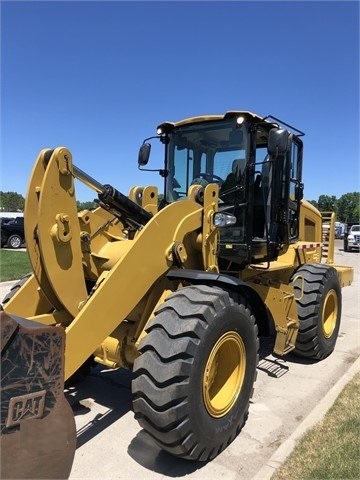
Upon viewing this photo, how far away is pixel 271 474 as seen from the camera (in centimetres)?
316

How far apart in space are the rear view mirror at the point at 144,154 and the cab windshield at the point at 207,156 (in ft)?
0.95

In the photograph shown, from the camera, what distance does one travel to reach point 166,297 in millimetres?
3738

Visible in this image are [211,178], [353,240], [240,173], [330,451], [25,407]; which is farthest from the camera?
[353,240]

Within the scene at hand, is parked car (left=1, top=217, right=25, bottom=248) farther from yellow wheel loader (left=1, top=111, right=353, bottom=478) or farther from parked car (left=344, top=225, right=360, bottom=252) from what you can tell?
yellow wheel loader (left=1, top=111, right=353, bottom=478)

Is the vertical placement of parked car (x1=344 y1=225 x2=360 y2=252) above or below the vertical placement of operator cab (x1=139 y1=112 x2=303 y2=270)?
below

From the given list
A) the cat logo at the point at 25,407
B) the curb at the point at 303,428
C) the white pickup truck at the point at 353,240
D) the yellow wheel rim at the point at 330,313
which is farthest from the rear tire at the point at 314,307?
the white pickup truck at the point at 353,240

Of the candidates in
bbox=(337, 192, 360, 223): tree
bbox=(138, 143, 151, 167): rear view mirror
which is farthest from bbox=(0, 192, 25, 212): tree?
bbox=(138, 143, 151, 167): rear view mirror

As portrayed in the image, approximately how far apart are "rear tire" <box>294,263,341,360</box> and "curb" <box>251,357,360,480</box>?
49 cm

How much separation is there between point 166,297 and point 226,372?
834 millimetres

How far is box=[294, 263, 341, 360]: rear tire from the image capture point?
214 inches

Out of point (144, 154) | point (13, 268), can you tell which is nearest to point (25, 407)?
point (144, 154)

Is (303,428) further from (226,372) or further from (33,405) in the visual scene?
(33,405)

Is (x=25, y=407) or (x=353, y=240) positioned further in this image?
(x=353, y=240)

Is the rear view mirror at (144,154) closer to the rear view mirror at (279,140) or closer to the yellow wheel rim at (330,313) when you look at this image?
the rear view mirror at (279,140)
